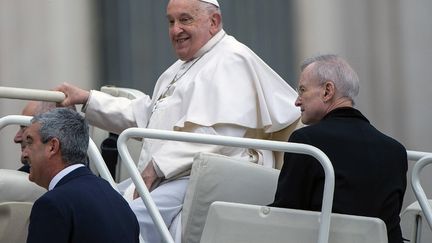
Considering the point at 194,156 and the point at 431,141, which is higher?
the point at 194,156

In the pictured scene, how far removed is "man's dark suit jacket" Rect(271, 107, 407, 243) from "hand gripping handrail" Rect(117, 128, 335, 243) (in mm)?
171

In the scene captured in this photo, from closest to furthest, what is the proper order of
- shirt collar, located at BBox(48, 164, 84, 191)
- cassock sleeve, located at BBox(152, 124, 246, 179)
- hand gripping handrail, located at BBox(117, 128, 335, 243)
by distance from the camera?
shirt collar, located at BBox(48, 164, 84, 191)
hand gripping handrail, located at BBox(117, 128, 335, 243)
cassock sleeve, located at BBox(152, 124, 246, 179)

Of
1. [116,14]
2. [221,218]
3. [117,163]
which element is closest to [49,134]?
[221,218]

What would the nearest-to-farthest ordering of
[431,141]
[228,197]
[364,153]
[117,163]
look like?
[364,153], [228,197], [117,163], [431,141]

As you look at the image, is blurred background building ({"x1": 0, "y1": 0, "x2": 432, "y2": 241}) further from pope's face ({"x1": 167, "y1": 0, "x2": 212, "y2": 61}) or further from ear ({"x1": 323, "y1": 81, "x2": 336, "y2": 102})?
ear ({"x1": 323, "y1": 81, "x2": 336, "y2": 102})

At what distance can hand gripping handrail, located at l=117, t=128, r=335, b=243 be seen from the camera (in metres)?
6.04

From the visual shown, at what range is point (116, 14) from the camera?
32.1 feet

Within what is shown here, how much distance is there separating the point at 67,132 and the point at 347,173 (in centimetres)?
115

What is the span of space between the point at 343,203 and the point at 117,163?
2.43 m

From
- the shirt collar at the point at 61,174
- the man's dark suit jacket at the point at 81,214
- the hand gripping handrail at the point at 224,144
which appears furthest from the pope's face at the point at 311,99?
the shirt collar at the point at 61,174

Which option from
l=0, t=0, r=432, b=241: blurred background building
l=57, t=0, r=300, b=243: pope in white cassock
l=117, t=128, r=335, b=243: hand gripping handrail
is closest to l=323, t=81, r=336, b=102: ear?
l=117, t=128, r=335, b=243: hand gripping handrail

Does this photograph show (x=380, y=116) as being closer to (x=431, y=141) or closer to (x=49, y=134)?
(x=431, y=141)

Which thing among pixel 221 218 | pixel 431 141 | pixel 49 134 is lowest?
pixel 431 141

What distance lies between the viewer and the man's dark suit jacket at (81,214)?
Result: 222 inches
